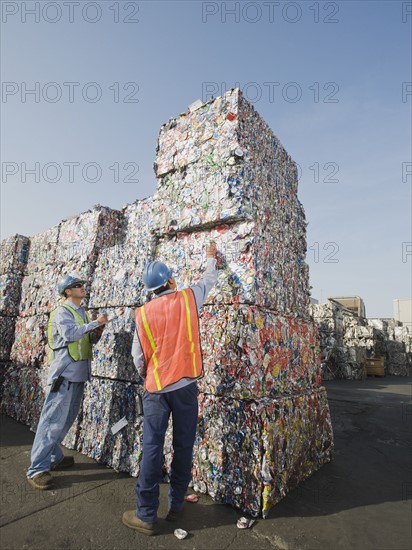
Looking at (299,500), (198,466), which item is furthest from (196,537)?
(299,500)

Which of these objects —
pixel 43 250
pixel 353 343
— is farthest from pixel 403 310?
pixel 43 250

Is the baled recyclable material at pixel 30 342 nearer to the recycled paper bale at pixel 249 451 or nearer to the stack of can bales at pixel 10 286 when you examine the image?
the stack of can bales at pixel 10 286

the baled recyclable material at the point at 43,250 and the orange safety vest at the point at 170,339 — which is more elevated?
the baled recyclable material at the point at 43,250

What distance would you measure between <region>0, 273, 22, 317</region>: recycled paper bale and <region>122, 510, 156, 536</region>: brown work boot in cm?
434

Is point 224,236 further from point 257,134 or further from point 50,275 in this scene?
point 50,275

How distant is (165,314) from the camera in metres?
2.23

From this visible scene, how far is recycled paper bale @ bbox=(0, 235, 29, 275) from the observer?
5488mm

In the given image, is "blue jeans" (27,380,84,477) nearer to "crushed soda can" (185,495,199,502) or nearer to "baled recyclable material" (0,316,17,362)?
"crushed soda can" (185,495,199,502)

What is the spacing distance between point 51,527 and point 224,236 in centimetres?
222

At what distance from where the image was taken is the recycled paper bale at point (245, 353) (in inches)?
94.5

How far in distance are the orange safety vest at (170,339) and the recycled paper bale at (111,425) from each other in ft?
2.50

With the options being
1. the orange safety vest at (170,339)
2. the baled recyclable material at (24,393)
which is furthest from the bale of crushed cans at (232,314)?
the baled recyclable material at (24,393)

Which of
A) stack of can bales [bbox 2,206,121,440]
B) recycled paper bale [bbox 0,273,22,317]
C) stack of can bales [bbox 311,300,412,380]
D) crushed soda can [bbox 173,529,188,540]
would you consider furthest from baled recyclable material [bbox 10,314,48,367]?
stack of can bales [bbox 311,300,412,380]

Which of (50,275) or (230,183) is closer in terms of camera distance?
(230,183)
